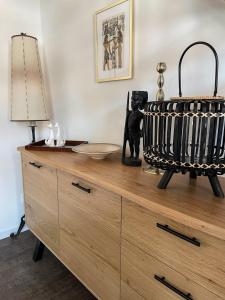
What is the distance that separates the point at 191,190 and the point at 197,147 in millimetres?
241

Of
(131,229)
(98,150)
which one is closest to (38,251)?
(98,150)

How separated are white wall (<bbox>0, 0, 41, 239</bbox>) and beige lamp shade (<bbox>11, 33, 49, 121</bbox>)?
218 mm

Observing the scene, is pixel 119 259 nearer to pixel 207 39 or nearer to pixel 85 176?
pixel 85 176

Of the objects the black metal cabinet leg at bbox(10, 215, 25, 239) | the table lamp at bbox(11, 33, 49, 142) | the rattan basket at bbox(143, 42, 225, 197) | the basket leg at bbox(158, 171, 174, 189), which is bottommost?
the black metal cabinet leg at bbox(10, 215, 25, 239)

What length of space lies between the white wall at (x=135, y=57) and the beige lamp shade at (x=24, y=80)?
262 millimetres

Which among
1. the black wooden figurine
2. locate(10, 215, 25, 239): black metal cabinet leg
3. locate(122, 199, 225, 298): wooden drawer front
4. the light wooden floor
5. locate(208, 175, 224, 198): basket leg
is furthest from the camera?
locate(10, 215, 25, 239): black metal cabinet leg

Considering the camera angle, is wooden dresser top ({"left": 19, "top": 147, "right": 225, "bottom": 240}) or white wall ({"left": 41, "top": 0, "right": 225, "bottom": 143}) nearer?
wooden dresser top ({"left": 19, "top": 147, "right": 225, "bottom": 240})

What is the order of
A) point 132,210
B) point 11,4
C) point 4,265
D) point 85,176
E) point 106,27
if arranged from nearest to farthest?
1. point 132,210
2. point 85,176
3. point 106,27
4. point 4,265
5. point 11,4

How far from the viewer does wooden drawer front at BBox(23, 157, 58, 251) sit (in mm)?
1454

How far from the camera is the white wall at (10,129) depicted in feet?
6.30

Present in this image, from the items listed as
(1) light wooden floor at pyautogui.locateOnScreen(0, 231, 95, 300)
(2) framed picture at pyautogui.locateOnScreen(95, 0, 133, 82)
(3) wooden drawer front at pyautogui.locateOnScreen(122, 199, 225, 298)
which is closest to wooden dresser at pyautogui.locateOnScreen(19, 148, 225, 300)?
(3) wooden drawer front at pyautogui.locateOnScreen(122, 199, 225, 298)

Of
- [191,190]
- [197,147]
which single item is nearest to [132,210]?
→ [191,190]

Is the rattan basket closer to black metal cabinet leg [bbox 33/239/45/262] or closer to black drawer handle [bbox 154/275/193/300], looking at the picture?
black drawer handle [bbox 154/275/193/300]

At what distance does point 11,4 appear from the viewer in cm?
191
